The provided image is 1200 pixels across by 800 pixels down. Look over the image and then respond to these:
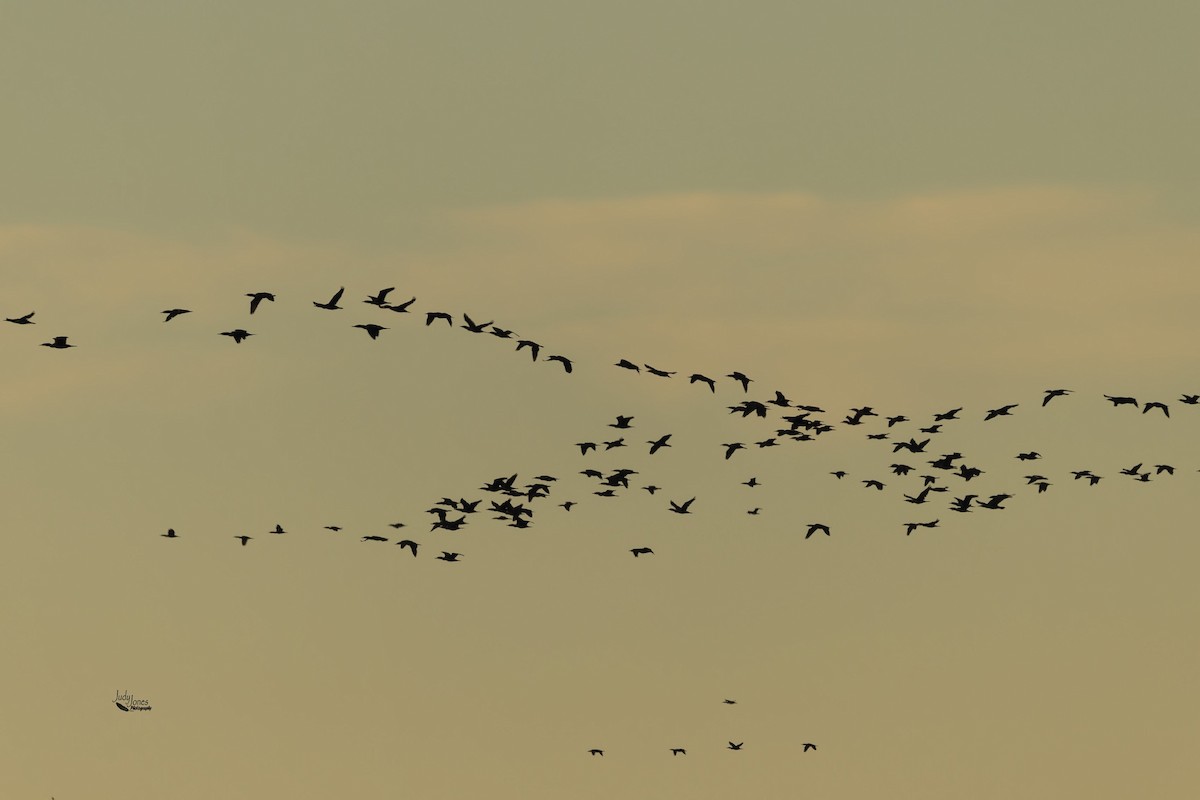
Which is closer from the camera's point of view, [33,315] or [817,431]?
[33,315]

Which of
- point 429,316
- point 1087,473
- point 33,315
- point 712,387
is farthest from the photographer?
point 1087,473

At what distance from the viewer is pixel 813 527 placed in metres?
152

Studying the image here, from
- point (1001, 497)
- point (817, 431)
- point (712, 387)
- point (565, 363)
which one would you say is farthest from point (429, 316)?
point (1001, 497)

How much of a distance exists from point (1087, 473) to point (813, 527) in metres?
16.9

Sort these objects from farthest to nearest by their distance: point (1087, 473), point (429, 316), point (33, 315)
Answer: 1. point (1087, 473)
2. point (429, 316)
3. point (33, 315)

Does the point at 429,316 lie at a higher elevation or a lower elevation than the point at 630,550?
higher

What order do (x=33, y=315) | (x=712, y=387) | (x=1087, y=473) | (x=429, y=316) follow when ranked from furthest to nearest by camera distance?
(x=1087, y=473)
(x=712, y=387)
(x=429, y=316)
(x=33, y=315)

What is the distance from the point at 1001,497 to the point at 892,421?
31.5 ft

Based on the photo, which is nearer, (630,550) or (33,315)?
(33,315)

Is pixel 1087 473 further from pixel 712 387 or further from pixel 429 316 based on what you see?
pixel 429 316

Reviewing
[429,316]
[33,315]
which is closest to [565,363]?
[429,316]

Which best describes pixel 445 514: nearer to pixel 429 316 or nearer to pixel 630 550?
pixel 630 550

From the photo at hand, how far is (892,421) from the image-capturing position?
143 meters

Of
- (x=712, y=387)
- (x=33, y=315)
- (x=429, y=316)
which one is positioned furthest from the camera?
(x=712, y=387)
